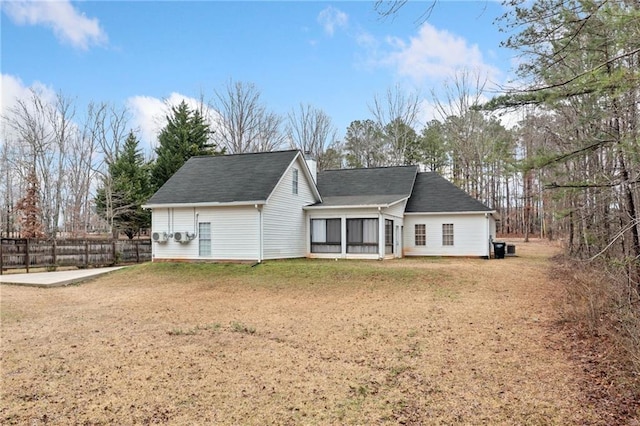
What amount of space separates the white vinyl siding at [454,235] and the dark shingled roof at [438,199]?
309 millimetres

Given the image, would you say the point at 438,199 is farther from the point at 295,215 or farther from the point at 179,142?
the point at 179,142

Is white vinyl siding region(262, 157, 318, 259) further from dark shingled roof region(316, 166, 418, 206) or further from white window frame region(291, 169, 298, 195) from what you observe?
dark shingled roof region(316, 166, 418, 206)

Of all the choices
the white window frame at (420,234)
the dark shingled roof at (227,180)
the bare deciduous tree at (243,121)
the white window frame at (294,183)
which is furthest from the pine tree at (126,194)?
the white window frame at (420,234)

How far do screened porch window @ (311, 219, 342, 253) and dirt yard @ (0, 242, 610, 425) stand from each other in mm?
6780

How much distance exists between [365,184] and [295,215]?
5578 millimetres

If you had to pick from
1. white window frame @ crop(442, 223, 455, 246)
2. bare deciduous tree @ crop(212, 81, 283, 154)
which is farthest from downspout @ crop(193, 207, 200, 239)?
bare deciduous tree @ crop(212, 81, 283, 154)

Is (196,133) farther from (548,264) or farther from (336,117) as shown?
(548,264)

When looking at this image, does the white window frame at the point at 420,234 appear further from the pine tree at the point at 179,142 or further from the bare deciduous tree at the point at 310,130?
the pine tree at the point at 179,142

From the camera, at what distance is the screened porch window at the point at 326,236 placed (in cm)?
2031

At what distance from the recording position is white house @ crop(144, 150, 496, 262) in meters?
18.3

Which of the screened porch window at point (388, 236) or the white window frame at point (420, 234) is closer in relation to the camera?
the screened porch window at point (388, 236)

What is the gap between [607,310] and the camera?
7430mm

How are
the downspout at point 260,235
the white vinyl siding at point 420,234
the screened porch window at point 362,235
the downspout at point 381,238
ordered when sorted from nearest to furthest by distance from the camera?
the downspout at point 260,235
the downspout at point 381,238
the screened porch window at point 362,235
the white vinyl siding at point 420,234

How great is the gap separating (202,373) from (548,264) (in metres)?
17.2
